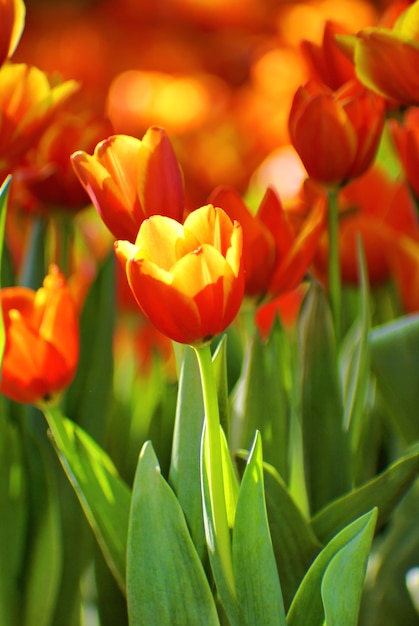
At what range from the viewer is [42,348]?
1.18ft

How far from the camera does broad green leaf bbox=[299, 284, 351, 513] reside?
1.38 ft

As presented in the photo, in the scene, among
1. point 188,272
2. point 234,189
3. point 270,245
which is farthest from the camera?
point 234,189

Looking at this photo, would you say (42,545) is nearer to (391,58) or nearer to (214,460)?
(214,460)

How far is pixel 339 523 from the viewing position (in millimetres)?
381

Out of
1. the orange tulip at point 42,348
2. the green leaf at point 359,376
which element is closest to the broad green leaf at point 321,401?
the green leaf at point 359,376

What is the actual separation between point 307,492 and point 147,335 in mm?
292

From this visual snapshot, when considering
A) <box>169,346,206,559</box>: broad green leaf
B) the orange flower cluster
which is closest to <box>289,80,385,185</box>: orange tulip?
the orange flower cluster

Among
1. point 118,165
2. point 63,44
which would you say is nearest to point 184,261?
point 118,165

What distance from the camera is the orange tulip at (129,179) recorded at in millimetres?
326

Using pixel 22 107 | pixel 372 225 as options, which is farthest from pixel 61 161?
pixel 372 225

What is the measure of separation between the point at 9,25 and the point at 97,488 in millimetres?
192

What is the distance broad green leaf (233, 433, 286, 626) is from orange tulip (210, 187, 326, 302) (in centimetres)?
10

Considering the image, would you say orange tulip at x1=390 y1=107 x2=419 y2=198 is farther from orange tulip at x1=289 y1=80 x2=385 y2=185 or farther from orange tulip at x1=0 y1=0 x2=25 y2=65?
orange tulip at x1=0 y1=0 x2=25 y2=65

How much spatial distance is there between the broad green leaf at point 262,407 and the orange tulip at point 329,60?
127mm
